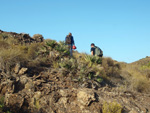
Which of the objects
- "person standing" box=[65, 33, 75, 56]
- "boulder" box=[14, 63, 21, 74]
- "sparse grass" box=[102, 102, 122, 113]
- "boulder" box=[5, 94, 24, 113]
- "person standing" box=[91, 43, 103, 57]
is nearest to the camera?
"boulder" box=[5, 94, 24, 113]

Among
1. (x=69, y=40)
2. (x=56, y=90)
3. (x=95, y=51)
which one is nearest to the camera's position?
(x=56, y=90)

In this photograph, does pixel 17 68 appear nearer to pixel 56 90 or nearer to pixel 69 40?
pixel 56 90

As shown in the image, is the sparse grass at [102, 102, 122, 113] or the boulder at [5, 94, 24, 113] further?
the sparse grass at [102, 102, 122, 113]

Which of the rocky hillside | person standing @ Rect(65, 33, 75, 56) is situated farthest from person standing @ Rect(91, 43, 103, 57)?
the rocky hillside

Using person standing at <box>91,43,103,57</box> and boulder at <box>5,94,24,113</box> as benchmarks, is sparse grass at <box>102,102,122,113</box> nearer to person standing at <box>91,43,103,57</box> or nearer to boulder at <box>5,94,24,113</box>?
boulder at <box>5,94,24,113</box>

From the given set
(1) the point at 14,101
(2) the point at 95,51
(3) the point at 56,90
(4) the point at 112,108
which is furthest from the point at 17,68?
(2) the point at 95,51

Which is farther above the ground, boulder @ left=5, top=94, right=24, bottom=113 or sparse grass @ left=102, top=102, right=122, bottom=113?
boulder @ left=5, top=94, right=24, bottom=113

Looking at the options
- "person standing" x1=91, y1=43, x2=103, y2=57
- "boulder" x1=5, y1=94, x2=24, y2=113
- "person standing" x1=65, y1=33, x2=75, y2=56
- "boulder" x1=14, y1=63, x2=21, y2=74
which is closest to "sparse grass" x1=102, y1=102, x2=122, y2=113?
"boulder" x1=5, y1=94, x2=24, y2=113

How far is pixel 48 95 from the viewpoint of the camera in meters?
6.70

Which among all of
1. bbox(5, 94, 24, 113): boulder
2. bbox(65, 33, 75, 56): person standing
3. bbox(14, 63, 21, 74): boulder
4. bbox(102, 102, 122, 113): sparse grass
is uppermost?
bbox(65, 33, 75, 56): person standing

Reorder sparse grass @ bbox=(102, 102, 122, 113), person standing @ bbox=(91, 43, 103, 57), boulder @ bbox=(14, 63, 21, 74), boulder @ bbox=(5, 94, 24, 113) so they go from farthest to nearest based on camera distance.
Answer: person standing @ bbox=(91, 43, 103, 57)
boulder @ bbox=(14, 63, 21, 74)
sparse grass @ bbox=(102, 102, 122, 113)
boulder @ bbox=(5, 94, 24, 113)

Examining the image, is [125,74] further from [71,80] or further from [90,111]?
[90,111]

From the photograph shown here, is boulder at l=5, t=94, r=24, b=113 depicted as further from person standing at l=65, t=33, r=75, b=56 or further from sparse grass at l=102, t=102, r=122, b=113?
person standing at l=65, t=33, r=75, b=56

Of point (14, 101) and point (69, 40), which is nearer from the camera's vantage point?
point (14, 101)
